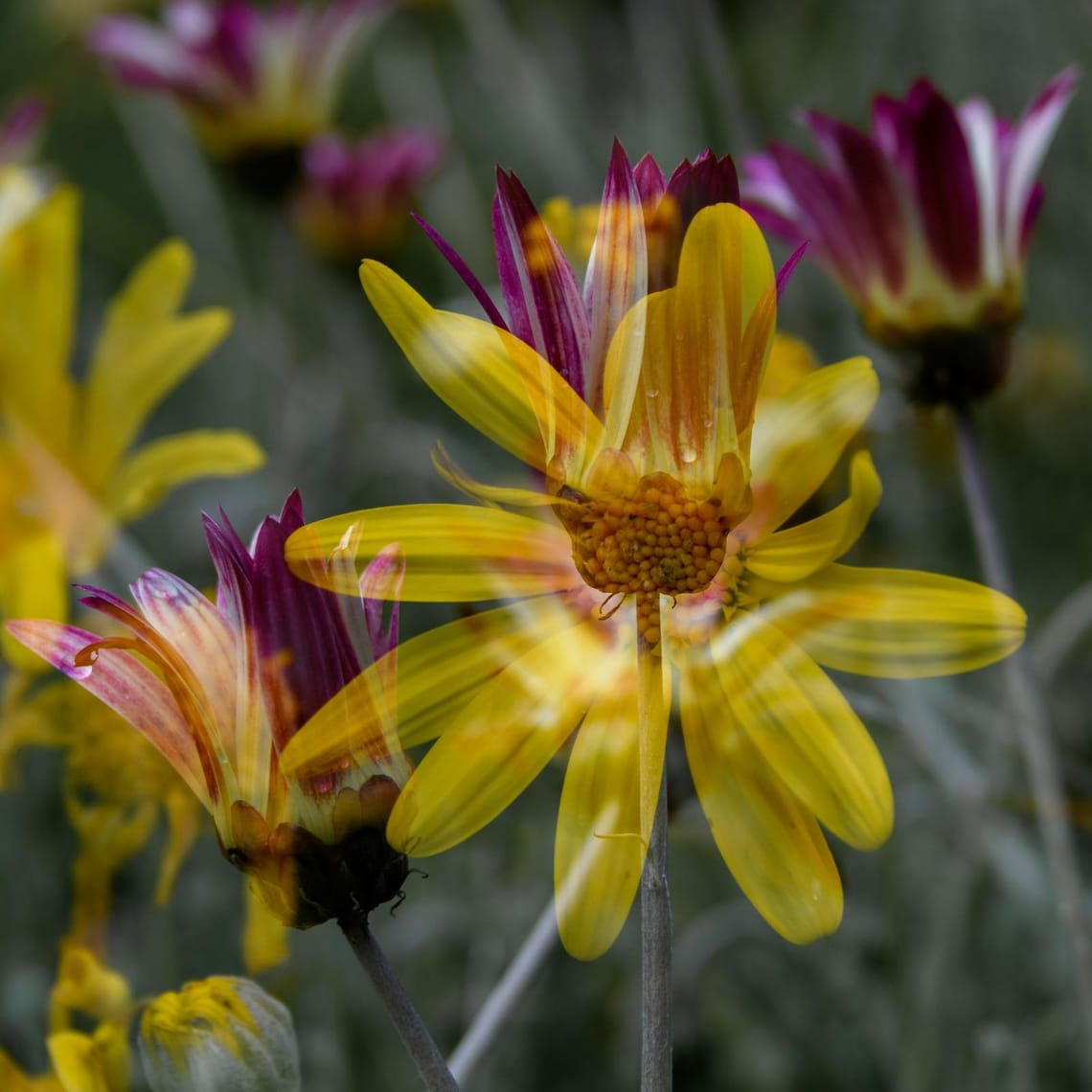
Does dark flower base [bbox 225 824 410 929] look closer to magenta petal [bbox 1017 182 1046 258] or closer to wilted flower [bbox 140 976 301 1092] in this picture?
wilted flower [bbox 140 976 301 1092]

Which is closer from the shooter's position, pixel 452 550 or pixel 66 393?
pixel 452 550

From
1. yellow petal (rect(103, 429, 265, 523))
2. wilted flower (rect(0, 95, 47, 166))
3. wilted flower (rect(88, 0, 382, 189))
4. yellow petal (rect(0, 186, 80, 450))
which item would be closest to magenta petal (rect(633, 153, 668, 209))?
yellow petal (rect(103, 429, 265, 523))

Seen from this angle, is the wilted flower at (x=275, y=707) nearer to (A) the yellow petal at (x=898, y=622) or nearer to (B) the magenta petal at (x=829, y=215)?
(A) the yellow petal at (x=898, y=622)

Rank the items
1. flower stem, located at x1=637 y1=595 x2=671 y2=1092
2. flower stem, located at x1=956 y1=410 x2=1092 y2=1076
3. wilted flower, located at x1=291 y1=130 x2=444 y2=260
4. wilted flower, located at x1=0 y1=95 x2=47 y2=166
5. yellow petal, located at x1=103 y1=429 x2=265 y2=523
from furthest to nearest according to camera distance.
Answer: wilted flower, located at x1=291 y1=130 x2=444 y2=260, wilted flower, located at x1=0 y1=95 x2=47 y2=166, yellow petal, located at x1=103 y1=429 x2=265 y2=523, flower stem, located at x1=956 y1=410 x2=1092 y2=1076, flower stem, located at x1=637 y1=595 x2=671 y2=1092

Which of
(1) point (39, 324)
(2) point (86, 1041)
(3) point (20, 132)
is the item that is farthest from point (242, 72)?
(2) point (86, 1041)

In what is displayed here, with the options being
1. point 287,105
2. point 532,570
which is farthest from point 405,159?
point 532,570

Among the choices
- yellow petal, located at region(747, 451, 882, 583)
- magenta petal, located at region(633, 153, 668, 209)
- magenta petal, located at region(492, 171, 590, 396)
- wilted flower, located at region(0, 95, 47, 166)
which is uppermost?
wilted flower, located at region(0, 95, 47, 166)

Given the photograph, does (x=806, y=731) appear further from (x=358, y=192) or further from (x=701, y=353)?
(x=358, y=192)
